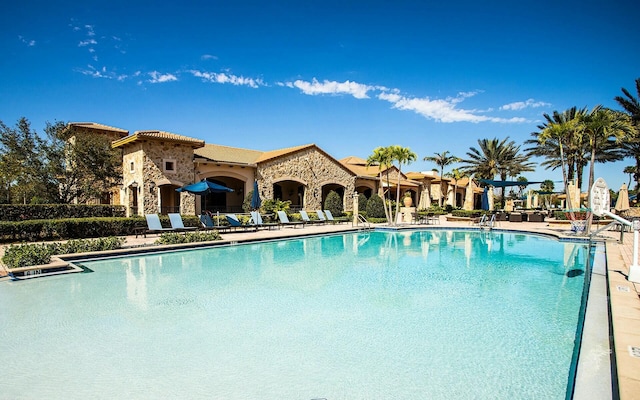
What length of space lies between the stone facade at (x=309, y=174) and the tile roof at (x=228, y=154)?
4.77ft

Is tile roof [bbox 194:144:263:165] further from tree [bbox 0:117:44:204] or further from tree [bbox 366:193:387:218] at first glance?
tree [bbox 366:193:387:218]

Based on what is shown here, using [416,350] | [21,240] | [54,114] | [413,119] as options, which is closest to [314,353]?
[416,350]

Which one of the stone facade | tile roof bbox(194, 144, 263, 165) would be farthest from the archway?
the stone facade

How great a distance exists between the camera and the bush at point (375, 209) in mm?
25734

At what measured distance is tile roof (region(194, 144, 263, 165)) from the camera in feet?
75.6

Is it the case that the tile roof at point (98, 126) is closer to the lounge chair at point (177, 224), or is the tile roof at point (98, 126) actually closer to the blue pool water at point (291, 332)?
the lounge chair at point (177, 224)

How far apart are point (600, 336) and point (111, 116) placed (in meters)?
31.8

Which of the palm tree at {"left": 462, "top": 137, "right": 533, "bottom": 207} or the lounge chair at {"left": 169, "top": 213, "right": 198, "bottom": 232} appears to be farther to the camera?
the palm tree at {"left": 462, "top": 137, "right": 533, "bottom": 207}

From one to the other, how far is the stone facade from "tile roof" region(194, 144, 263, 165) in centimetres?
145

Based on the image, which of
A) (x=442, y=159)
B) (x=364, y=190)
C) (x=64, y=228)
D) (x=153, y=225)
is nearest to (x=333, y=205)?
(x=364, y=190)

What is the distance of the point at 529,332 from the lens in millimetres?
5074

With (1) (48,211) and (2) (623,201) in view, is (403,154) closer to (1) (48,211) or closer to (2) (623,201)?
(2) (623,201)

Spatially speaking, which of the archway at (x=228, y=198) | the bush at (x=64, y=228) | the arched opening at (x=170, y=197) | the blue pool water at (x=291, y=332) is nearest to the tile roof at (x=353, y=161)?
the archway at (x=228, y=198)

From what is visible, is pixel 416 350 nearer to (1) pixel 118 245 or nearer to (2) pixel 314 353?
(2) pixel 314 353
